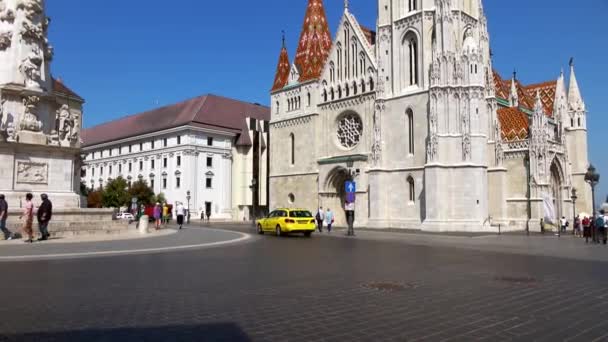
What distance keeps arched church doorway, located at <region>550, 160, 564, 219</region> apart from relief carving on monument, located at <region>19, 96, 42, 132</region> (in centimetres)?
4161

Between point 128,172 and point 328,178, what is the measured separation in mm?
37863

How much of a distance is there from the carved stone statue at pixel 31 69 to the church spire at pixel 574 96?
5398 centimetres

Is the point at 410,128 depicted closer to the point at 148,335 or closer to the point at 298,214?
the point at 298,214

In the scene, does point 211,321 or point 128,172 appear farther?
point 128,172

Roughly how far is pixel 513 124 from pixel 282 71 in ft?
84.0

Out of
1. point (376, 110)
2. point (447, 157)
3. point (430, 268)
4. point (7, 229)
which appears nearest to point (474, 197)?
point (447, 157)

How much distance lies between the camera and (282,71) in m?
53.9

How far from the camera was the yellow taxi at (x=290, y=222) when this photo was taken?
2542 cm

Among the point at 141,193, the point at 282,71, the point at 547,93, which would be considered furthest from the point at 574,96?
the point at 141,193

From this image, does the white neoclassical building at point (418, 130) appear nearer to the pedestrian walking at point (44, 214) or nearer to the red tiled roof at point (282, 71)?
the red tiled roof at point (282, 71)

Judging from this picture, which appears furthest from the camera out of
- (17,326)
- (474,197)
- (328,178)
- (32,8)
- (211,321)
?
(328,178)

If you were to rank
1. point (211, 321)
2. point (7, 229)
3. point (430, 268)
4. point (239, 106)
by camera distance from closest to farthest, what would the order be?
point (211, 321) → point (430, 268) → point (7, 229) → point (239, 106)

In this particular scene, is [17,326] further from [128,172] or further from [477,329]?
[128,172]

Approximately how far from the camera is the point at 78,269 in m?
10.3
